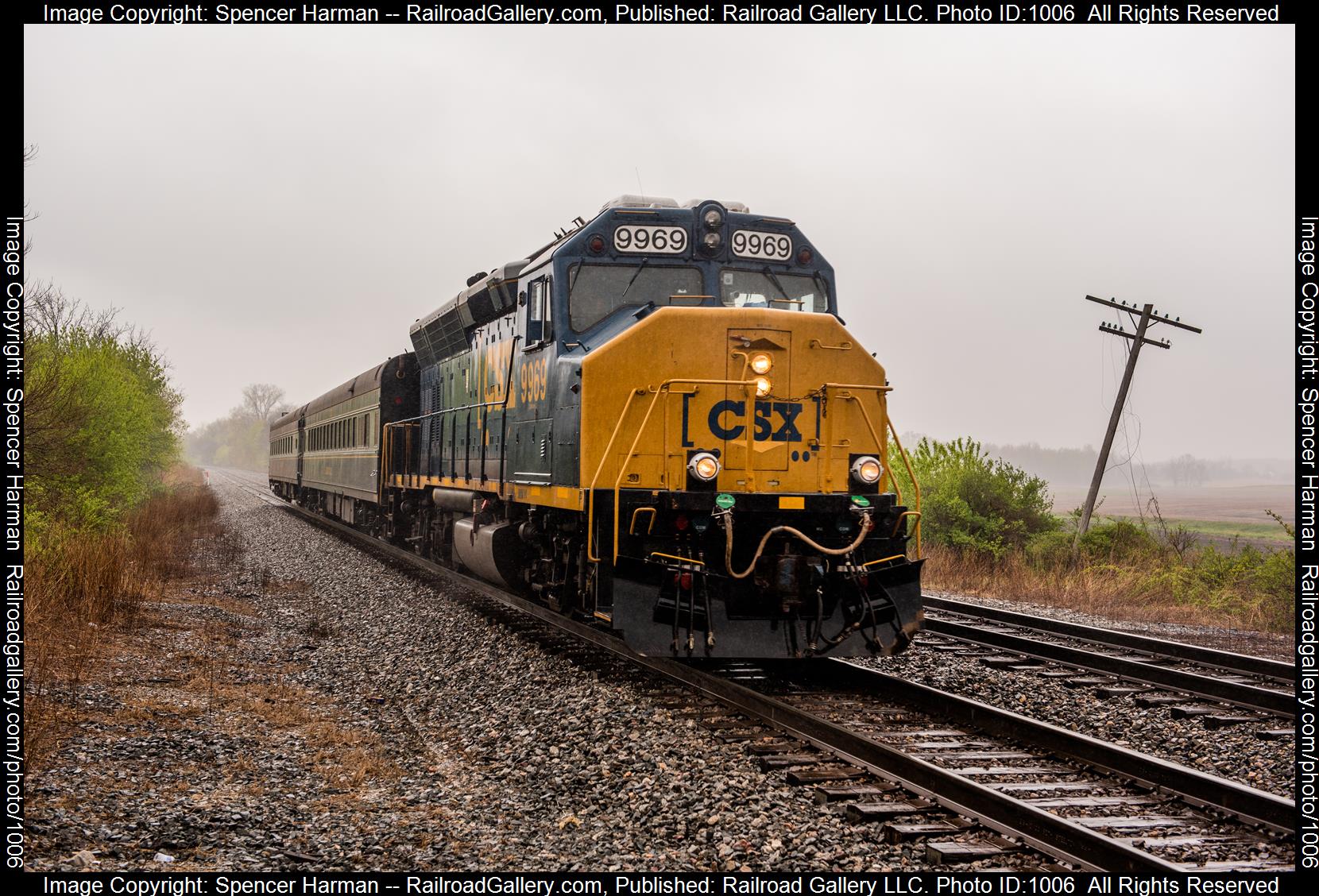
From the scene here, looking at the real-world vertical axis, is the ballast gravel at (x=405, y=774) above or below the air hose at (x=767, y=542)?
below

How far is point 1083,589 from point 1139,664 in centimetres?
799

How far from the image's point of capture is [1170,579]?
1597 cm

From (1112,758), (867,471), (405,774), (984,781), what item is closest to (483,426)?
(867,471)

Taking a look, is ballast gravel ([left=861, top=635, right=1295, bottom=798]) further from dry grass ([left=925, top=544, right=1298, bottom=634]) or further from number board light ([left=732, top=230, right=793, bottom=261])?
dry grass ([left=925, top=544, right=1298, bottom=634])

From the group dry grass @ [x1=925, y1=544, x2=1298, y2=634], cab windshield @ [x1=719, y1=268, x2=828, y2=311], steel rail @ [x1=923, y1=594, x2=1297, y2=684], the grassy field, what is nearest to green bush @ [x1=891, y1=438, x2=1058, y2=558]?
dry grass @ [x1=925, y1=544, x2=1298, y2=634]

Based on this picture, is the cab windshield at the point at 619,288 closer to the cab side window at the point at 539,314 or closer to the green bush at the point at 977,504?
the cab side window at the point at 539,314

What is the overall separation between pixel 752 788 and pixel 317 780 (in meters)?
2.47

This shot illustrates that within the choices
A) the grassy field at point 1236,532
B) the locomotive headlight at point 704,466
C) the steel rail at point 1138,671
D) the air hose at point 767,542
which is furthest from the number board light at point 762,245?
the grassy field at point 1236,532

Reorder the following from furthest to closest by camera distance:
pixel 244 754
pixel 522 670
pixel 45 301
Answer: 1. pixel 45 301
2. pixel 522 670
3. pixel 244 754

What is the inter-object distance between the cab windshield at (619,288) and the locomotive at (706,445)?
2cm

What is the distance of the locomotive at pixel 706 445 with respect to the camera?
7.49 m

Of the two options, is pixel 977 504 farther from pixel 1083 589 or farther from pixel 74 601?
pixel 74 601
